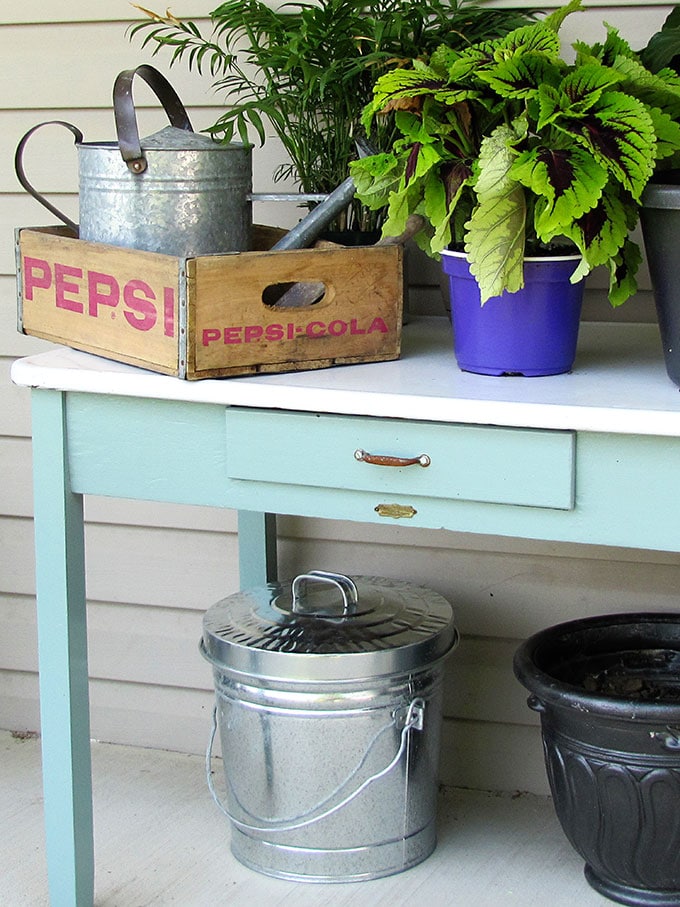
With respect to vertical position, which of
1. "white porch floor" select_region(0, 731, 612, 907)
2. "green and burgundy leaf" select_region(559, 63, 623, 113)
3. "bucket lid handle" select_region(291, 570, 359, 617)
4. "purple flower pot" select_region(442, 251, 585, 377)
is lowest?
"white porch floor" select_region(0, 731, 612, 907)

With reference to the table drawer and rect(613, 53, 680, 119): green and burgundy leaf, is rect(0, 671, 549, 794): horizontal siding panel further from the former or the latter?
rect(613, 53, 680, 119): green and burgundy leaf

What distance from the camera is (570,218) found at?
1.46 meters

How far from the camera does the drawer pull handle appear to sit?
1.58m

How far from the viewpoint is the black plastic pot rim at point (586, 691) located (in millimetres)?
1761

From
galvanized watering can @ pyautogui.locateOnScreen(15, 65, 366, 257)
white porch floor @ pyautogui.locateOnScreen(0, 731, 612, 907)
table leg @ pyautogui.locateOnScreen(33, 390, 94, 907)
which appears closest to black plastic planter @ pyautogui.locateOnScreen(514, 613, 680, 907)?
white porch floor @ pyautogui.locateOnScreen(0, 731, 612, 907)

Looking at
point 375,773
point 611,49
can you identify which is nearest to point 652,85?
point 611,49

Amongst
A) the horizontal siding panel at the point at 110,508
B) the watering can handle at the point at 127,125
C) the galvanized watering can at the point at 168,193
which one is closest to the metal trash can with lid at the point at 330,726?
the horizontal siding panel at the point at 110,508

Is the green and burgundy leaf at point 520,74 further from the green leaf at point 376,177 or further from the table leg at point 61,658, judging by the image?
A: the table leg at point 61,658

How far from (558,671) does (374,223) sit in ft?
2.57

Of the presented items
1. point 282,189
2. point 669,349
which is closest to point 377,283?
point 669,349

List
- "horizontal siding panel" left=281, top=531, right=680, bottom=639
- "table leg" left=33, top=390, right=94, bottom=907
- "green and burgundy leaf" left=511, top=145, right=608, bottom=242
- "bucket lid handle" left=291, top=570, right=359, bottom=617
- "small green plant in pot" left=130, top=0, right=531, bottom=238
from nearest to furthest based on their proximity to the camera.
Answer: "green and burgundy leaf" left=511, top=145, right=608, bottom=242, "table leg" left=33, top=390, right=94, bottom=907, "small green plant in pot" left=130, top=0, right=531, bottom=238, "bucket lid handle" left=291, top=570, right=359, bottom=617, "horizontal siding panel" left=281, top=531, right=680, bottom=639

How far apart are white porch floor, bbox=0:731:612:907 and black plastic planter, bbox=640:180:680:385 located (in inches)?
36.8

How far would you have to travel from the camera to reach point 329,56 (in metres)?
1.98

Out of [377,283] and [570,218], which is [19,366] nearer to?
[377,283]
